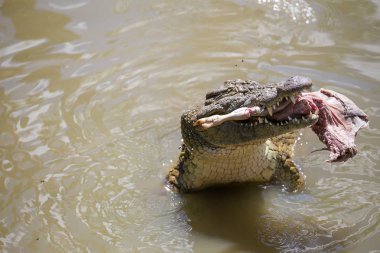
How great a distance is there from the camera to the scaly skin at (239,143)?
13.4 ft

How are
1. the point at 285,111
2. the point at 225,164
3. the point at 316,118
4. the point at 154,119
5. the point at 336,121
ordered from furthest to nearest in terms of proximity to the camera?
the point at 154,119 < the point at 225,164 < the point at 336,121 < the point at 285,111 < the point at 316,118

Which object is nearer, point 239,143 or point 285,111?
point 285,111

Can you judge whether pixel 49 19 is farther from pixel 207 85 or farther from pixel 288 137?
pixel 288 137

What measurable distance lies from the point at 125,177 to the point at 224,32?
3.10 metres

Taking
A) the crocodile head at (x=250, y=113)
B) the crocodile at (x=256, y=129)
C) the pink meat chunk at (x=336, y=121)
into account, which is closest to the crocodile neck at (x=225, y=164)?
the crocodile at (x=256, y=129)

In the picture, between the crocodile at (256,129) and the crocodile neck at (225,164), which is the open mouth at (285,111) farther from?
the crocodile neck at (225,164)

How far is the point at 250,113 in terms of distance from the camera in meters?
4.18

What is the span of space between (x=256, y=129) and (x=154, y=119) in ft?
6.48

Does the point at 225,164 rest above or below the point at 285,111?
→ below

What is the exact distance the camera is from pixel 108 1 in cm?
847

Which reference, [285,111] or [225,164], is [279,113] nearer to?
[285,111]

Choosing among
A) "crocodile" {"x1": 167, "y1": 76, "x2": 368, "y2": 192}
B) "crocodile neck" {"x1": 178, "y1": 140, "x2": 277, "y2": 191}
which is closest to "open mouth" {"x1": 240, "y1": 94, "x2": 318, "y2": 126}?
"crocodile" {"x1": 167, "y1": 76, "x2": 368, "y2": 192}

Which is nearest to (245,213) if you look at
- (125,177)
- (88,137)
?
(125,177)

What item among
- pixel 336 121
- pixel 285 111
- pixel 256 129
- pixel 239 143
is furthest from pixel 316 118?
pixel 239 143
